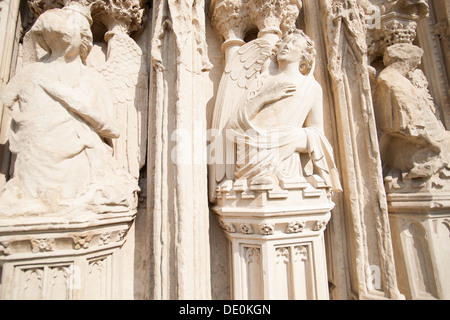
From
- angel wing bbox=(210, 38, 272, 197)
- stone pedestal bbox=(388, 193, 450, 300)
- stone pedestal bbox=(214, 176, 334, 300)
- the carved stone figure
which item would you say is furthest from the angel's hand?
stone pedestal bbox=(388, 193, 450, 300)

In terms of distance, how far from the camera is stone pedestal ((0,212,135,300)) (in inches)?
65.6

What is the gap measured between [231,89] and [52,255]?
6.71ft

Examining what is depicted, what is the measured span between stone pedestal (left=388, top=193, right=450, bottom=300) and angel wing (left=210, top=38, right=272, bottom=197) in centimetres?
192

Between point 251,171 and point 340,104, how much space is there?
51.6 inches

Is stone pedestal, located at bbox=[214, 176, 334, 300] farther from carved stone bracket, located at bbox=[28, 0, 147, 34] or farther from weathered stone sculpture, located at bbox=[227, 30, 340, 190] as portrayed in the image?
carved stone bracket, located at bbox=[28, 0, 147, 34]

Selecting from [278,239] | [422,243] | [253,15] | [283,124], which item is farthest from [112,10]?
[422,243]

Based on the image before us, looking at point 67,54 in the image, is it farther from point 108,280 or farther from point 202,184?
point 108,280

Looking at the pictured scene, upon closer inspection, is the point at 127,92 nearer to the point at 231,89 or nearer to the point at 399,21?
the point at 231,89

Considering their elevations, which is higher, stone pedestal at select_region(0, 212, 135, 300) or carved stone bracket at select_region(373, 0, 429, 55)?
carved stone bracket at select_region(373, 0, 429, 55)

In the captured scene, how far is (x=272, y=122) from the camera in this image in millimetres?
2201

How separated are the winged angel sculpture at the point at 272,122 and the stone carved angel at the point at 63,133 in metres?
0.97

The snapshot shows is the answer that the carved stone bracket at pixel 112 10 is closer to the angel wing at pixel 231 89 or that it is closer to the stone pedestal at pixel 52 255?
the angel wing at pixel 231 89

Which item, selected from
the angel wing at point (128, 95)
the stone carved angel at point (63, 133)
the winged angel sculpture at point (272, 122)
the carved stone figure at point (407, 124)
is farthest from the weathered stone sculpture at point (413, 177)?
the stone carved angel at point (63, 133)
